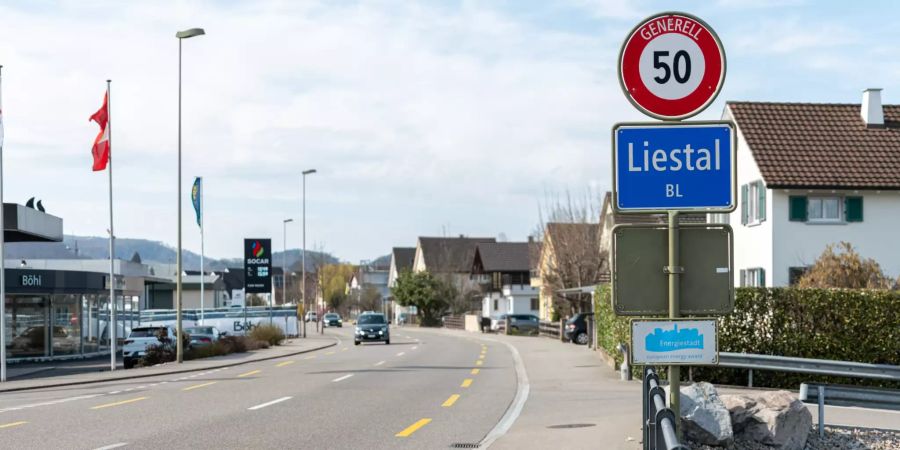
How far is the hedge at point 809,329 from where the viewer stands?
20.8m

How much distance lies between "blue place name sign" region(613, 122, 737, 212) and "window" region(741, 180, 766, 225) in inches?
1212

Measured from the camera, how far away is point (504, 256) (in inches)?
4584

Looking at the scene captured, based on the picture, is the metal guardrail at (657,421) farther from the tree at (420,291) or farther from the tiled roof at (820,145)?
the tree at (420,291)

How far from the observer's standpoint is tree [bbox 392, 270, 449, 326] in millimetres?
96438

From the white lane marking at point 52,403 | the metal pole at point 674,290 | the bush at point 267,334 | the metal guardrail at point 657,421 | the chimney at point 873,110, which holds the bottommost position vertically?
the bush at point 267,334

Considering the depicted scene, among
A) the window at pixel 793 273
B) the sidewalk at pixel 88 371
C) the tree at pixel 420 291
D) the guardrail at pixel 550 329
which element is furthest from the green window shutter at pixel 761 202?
the tree at pixel 420 291

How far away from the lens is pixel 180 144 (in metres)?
37.6

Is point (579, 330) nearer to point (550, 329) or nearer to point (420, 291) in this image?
point (550, 329)

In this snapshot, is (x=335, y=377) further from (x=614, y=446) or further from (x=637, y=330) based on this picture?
(x=637, y=330)

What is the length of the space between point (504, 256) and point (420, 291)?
2193 centimetres

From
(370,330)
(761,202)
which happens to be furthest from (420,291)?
(761,202)

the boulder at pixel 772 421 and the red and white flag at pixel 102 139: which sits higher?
the red and white flag at pixel 102 139

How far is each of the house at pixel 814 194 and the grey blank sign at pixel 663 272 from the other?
96.4 feet

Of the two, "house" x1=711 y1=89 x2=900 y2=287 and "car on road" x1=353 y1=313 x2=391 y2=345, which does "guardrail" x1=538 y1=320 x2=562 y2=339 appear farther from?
"house" x1=711 y1=89 x2=900 y2=287
